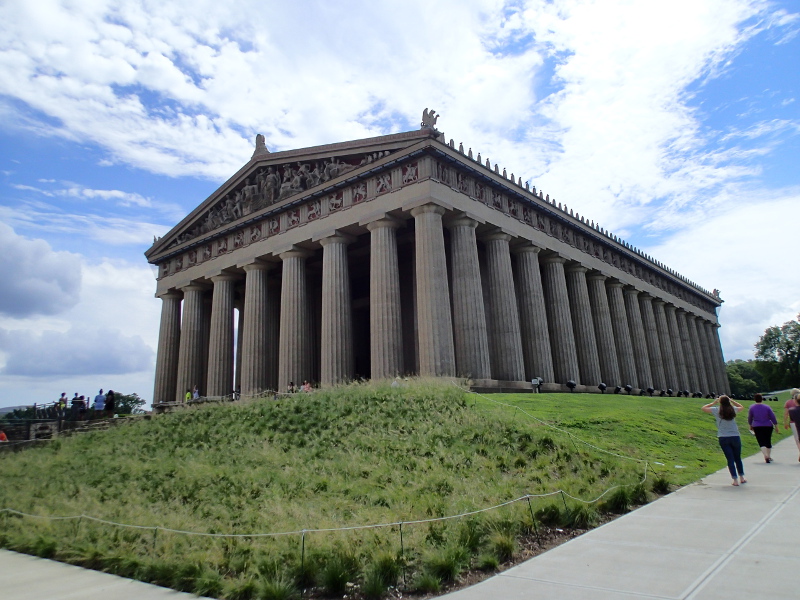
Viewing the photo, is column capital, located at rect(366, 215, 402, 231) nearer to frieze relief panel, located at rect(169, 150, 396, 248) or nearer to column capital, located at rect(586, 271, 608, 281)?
frieze relief panel, located at rect(169, 150, 396, 248)

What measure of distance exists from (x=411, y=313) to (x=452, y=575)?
3267 centimetres

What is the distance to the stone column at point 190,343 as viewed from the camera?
44.0 meters

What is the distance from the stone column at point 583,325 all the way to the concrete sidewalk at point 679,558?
33.5 metres

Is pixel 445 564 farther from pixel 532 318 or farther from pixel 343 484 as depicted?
pixel 532 318

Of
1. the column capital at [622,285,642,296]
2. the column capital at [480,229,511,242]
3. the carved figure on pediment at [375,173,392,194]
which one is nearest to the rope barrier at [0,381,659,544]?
the carved figure on pediment at [375,173,392,194]

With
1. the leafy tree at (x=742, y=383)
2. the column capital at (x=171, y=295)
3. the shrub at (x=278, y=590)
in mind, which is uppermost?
the column capital at (x=171, y=295)

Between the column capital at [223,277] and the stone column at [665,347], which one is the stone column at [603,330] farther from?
the column capital at [223,277]

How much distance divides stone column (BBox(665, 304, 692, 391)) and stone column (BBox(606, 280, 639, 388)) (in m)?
12.3

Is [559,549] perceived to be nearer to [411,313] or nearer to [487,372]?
[487,372]

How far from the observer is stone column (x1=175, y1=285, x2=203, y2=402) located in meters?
44.0

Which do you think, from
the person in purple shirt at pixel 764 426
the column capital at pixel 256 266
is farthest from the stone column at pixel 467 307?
the person in purple shirt at pixel 764 426

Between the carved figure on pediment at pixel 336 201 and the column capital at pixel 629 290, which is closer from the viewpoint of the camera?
the carved figure on pediment at pixel 336 201

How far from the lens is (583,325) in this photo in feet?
142

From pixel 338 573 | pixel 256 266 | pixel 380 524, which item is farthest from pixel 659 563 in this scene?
pixel 256 266
